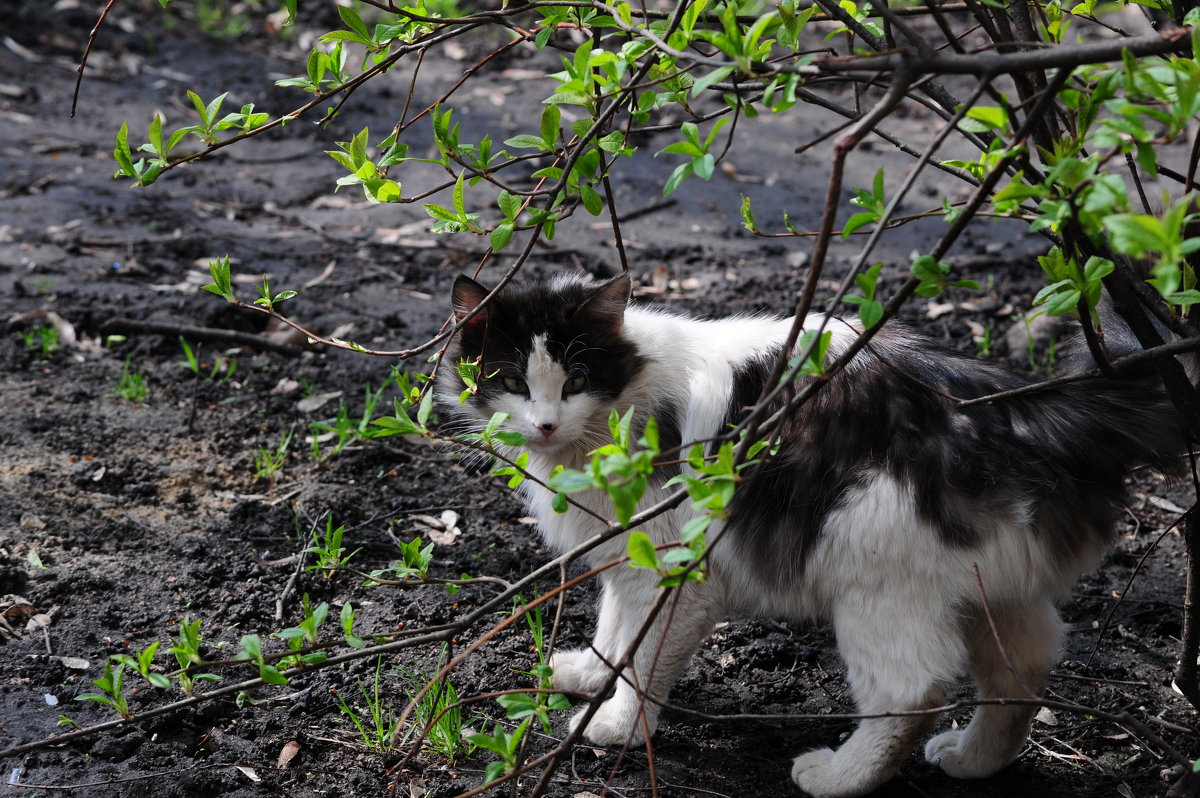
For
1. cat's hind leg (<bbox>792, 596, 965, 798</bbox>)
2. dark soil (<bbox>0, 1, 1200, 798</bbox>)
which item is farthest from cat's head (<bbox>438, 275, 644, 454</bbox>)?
cat's hind leg (<bbox>792, 596, 965, 798</bbox>)

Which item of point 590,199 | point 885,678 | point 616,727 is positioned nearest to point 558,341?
point 590,199

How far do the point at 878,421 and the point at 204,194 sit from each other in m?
5.01

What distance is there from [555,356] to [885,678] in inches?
46.7

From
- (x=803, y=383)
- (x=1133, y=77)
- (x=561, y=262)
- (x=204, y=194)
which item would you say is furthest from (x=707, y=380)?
(x=204, y=194)

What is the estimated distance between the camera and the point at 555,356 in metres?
2.85

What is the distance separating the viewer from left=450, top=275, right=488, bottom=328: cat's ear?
9.15ft

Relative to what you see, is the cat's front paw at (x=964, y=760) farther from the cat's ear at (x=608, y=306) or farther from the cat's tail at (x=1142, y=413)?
the cat's ear at (x=608, y=306)

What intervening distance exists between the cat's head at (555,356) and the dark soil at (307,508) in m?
0.58

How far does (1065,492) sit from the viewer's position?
242 cm

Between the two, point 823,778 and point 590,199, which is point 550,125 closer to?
point 590,199

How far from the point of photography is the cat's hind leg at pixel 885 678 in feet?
7.96

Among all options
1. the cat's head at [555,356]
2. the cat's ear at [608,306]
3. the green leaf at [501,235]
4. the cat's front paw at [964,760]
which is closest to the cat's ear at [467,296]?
the cat's head at [555,356]

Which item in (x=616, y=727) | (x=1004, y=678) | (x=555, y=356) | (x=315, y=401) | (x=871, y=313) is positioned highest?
(x=871, y=313)

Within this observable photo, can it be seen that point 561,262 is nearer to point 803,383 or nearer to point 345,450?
point 345,450
